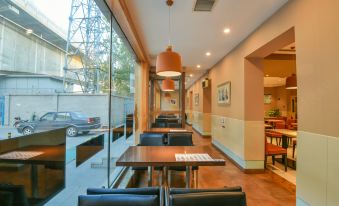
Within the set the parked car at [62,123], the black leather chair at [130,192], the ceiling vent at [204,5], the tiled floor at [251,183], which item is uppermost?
the ceiling vent at [204,5]

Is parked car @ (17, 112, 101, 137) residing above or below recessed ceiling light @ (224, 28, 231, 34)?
below

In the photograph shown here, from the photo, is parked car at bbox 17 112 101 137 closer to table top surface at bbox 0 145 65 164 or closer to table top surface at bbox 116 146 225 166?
table top surface at bbox 0 145 65 164

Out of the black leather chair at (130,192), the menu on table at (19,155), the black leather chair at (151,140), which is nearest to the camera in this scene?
the menu on table at (19,155)

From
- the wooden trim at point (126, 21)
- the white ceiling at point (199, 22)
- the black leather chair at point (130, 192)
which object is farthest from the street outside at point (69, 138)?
the white ceiling at point (199, 22)

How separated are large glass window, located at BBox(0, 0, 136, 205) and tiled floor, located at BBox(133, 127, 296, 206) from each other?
177cm

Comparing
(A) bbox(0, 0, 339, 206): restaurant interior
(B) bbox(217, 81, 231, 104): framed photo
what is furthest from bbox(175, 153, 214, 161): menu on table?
(B) bbox(217, 81, 231, 104): framed photo

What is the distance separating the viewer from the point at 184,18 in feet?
11.8

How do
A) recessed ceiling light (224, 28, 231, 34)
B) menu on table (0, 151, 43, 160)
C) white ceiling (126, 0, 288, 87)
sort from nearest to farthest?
Result: menu on table (0, 151, 43, 160), white ceiling (126, 0, 288, 87), recessed ceiling light (224, 28, 231, 34)

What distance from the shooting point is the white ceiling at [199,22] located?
10.3ft

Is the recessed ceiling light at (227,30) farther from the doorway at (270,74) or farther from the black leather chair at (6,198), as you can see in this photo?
the black leather chair at (6,198)

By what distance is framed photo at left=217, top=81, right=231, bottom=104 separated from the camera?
5657 millimetres

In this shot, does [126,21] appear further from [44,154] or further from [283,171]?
[283,171]

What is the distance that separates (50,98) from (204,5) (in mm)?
2556

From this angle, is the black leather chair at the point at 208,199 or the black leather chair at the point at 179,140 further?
the black leather chair at the point at 179,140
